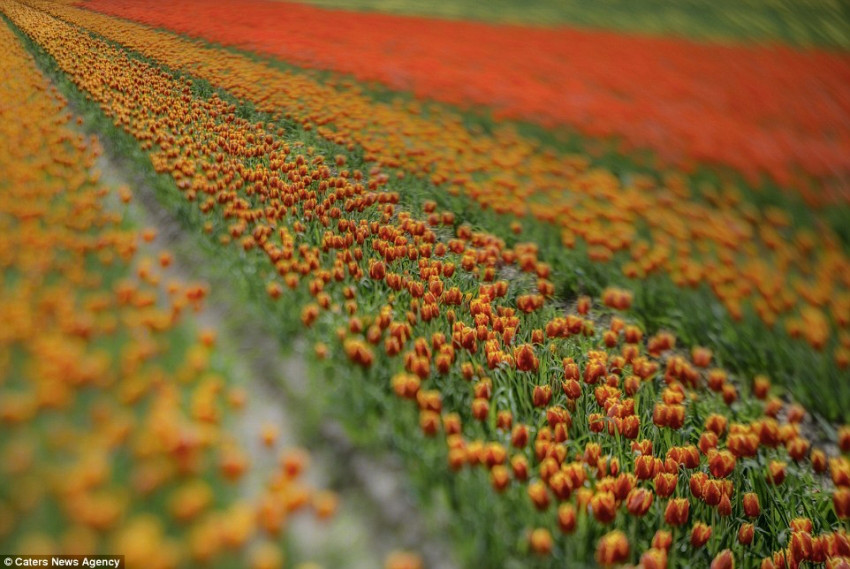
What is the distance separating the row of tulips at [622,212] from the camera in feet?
11.0

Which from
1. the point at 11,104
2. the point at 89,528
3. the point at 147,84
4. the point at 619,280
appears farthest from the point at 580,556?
the point at 147,84

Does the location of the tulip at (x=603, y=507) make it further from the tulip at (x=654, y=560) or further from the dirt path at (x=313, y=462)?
the dirt path at (x=313, y=462)

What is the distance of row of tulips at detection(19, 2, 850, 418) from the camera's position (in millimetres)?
3355

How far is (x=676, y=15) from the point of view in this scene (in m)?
12.4

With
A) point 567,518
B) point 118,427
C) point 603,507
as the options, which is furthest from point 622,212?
point 118,427

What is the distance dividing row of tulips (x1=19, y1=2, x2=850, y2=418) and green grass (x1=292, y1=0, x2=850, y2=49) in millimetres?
7010

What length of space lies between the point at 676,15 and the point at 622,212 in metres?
11.0

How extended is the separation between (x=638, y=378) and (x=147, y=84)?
6.41m

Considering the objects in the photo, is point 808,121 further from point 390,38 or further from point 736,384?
point 390,38

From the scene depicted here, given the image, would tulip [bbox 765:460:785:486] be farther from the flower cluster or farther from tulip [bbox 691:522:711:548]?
the flower cluster

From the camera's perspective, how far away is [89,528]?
50.1 inches

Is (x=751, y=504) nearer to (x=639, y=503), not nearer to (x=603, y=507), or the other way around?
(x=639, y=503)

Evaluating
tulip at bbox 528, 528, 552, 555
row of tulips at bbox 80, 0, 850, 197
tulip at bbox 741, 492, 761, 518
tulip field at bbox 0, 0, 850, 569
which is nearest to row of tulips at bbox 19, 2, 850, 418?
tulip field at bbox 0, 0, 850, 569


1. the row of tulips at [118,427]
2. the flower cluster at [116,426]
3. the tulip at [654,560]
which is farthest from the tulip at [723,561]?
the flower cluster at [116,426]
